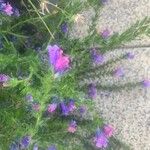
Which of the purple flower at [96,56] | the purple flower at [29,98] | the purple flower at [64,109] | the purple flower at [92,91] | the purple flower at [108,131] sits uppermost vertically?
the purple flower at [29,98]

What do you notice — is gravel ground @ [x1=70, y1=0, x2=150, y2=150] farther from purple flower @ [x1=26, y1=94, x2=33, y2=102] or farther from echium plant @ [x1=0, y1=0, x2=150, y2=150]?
purple flower @ [x1=26, y1=94, x2=33, y2=102]

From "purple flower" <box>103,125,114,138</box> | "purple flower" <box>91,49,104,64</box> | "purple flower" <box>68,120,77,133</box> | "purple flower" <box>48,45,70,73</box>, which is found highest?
"purple flower" <box>48,45,70,73</box>

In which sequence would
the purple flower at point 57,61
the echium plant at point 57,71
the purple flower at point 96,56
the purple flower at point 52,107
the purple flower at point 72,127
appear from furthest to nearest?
the purple flower at point 96,56 < the purple flower at point 72,127 < the purple flower at point 52,107 < the echium plant at point 57,71 < the purple flower at point 57,61

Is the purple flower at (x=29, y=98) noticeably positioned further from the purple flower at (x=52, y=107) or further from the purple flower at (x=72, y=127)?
the purple flower at (x=72, y=127)

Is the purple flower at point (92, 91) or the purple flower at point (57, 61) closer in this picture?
the purple flower at point (57, 61)

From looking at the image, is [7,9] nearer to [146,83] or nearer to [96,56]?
[96,56]

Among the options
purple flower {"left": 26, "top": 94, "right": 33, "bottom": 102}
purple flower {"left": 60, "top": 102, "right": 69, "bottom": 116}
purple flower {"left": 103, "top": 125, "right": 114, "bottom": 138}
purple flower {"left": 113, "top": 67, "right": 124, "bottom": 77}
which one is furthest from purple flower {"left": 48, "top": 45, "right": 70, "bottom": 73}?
purple flower {"left": 113, "top": 67, "right": 124, "bottom": 77}

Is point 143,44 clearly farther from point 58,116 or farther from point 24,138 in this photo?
point 24,138

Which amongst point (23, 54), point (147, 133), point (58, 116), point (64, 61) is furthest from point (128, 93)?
point (64, 61)

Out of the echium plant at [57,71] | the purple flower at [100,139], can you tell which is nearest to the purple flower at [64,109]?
the echium plant at [57,71]
